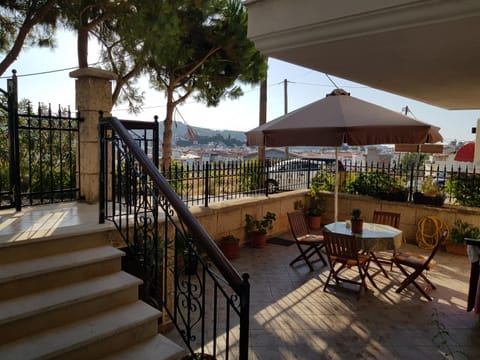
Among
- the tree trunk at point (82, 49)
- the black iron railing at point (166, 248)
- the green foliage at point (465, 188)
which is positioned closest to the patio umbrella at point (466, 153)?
the green foliage at point (465, 188)

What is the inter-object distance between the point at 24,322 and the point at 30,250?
24.0 inches

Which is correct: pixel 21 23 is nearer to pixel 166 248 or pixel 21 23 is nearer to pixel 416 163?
pixel 166 248

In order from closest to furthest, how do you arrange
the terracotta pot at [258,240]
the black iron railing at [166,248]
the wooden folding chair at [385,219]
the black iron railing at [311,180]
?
the black iron railing at [166,248] < the wooden folding chair at [385,219] < the black iron railing at [311,180] < the terracotta pot at [258,240]

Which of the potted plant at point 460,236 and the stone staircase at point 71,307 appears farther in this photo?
the potted plant at point 460,236

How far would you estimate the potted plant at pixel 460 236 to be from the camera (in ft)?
20.8

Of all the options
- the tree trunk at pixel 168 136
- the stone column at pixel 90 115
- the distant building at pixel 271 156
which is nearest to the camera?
the stone column at pixel 90 115

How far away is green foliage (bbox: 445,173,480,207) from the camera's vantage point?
6.84 m

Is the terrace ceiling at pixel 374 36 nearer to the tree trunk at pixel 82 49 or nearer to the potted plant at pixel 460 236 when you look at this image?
the potted plant at pixel 460 236

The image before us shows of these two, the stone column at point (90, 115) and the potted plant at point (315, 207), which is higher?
the stone column at point (90, 115)

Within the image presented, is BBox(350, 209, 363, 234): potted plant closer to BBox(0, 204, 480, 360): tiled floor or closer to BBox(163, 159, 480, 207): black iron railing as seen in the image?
BBox(0, 204, 480, 360): tiled floor

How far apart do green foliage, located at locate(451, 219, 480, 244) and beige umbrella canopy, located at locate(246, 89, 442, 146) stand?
2.21 meters

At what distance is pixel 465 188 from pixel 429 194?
2.14 ft

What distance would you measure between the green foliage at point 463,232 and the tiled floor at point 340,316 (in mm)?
1254

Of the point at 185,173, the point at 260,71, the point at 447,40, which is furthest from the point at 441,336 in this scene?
the point at 260,71
